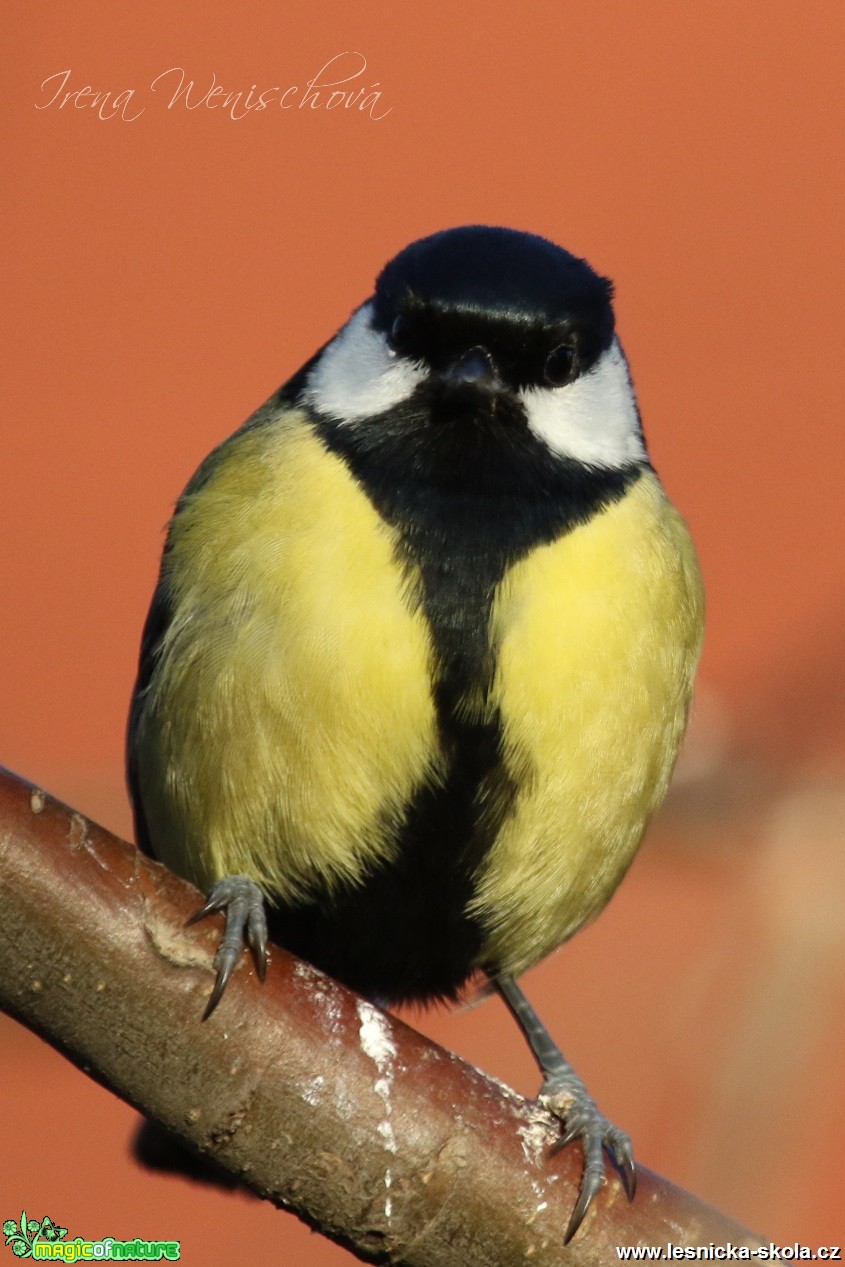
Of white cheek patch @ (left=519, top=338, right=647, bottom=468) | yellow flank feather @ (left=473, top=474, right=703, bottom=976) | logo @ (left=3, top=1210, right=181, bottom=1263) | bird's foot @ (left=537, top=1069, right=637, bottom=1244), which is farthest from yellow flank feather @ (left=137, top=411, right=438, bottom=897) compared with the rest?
logo @ (left=3, top=1210, right=181, bottom=1263)

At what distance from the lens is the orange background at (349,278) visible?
235cm

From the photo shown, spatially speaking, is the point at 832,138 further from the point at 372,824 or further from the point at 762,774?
the point at 372,824

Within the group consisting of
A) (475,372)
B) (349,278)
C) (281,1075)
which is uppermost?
(349,278)

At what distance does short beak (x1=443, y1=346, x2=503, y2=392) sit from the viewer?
5.61 ft

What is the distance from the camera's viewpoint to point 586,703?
5.65 feet

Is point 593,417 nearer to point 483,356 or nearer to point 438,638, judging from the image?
point 483,356

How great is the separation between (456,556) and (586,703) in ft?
0.65

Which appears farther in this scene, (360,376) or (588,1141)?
(360,376)

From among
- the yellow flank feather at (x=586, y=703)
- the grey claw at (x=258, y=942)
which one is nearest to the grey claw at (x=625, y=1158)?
the yellow flank feather at (x=586, y=703)

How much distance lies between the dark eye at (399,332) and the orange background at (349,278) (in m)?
0.71

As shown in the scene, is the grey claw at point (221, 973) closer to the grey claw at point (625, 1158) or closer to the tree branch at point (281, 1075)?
the tree branch at point (281, 1075)

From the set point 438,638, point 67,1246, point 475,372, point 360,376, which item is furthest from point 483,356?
point 67,1246

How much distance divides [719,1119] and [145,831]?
0.72 meters

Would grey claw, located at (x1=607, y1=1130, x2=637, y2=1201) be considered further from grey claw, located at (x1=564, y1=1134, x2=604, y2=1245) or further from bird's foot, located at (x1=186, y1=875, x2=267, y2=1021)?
bird's foot, located at (x1=186, y1=875, x2=267, y2=1021)
